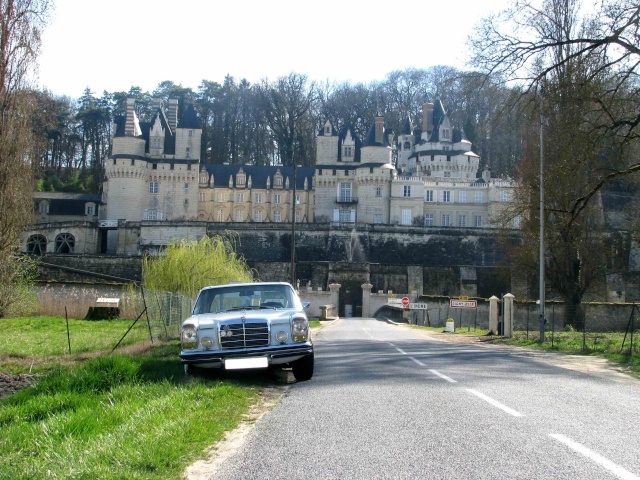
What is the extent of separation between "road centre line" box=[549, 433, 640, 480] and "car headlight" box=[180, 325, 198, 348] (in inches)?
241

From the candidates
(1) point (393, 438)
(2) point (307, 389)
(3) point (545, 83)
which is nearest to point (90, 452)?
(1) point (393, 438)

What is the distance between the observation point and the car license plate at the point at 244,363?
443 inches

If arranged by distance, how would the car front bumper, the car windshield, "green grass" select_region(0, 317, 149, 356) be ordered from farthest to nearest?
"green grass" select_region(0, 317, 149, 356), the car windshield, the car front bumper

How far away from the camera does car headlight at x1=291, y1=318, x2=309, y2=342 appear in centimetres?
1169

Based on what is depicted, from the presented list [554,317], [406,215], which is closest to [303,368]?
[554,317]

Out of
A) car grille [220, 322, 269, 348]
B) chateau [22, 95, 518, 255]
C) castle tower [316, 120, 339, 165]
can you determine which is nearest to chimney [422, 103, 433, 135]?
chateau [22, 95, 518, 255]

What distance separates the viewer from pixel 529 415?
826 cm

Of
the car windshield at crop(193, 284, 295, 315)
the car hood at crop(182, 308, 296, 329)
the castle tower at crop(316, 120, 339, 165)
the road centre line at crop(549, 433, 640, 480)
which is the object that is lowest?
the road centre line at crop(549, 433, 640, 480)

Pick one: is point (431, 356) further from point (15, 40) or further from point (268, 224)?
point (268, 224)

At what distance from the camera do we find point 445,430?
24.1 ft

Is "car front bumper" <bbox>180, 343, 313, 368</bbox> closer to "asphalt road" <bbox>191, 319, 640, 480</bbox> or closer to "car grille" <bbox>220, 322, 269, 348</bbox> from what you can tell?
"car grille" <bbox>220, 322, 269, 348</bbox>

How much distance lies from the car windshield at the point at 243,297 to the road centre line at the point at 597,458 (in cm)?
664

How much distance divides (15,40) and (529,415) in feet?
64.7

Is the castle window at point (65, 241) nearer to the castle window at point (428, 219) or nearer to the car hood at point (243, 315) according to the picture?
the castle window at point (428, 219)
